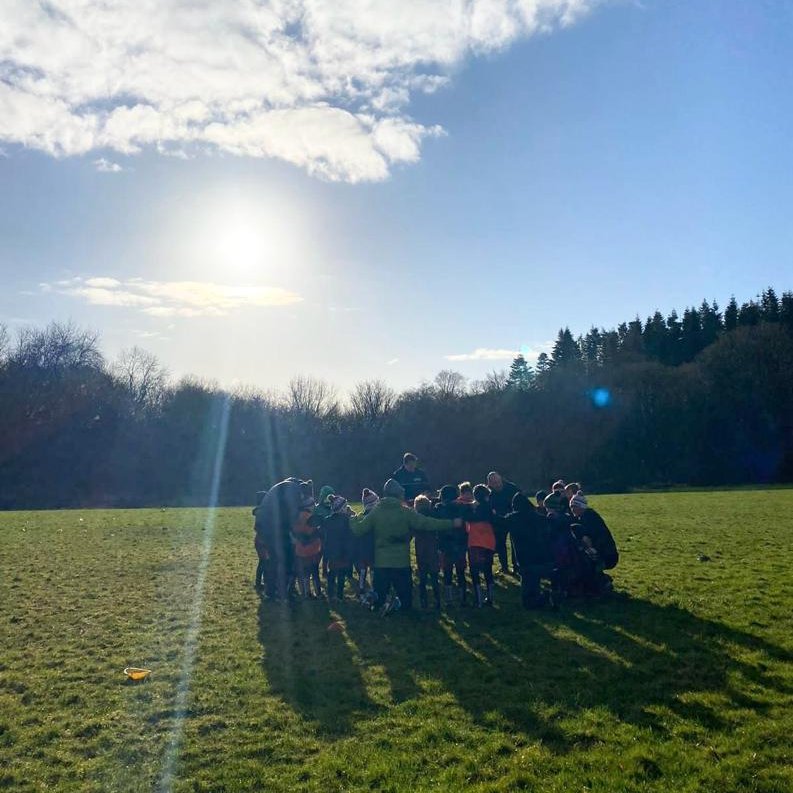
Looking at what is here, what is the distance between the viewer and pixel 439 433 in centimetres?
7250

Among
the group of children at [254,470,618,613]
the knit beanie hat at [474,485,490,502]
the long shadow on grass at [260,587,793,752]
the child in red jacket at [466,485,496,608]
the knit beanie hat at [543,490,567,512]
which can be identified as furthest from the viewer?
the knit beanie hat at [543,490,567,512]

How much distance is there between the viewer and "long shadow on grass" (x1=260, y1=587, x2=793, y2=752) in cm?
738

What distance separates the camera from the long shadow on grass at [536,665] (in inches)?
290

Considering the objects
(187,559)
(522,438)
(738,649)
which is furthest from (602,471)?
(738,649)

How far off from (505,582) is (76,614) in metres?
8.38

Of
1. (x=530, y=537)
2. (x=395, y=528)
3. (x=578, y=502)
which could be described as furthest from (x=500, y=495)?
(x=395, y=528)

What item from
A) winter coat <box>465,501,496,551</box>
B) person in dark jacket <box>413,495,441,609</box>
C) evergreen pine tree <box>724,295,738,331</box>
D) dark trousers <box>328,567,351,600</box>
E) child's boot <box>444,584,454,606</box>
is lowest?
child's boot <box>444,584,454,606</box>

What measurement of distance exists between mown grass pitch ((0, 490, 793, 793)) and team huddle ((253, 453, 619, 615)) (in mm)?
636

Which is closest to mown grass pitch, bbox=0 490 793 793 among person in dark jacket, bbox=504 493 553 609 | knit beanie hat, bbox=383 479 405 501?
person in dark jacket, bbox=504 493 553 609

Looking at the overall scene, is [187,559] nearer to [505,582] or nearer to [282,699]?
[505,582]

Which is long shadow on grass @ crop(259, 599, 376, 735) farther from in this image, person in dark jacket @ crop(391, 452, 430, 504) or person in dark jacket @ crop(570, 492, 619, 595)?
person in dark jacket @ crop(570, 492, 619, 595)

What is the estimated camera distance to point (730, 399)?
6831cm

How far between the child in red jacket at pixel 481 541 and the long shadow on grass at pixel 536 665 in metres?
0.59

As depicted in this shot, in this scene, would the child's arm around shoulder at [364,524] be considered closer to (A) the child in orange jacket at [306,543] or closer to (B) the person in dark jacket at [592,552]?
(A) the child in orange jacket at [306,543]
